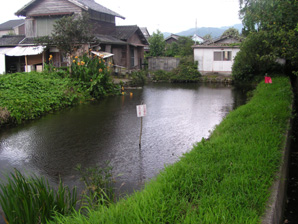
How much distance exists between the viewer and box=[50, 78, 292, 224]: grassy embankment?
3488mm

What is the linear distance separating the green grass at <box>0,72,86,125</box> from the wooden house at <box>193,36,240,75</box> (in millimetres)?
16631

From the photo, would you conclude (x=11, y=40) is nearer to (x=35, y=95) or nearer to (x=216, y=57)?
(x=35, y=95)

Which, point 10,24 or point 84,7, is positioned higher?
point 10,24

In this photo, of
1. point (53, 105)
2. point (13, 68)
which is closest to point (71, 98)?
point (53, 105)

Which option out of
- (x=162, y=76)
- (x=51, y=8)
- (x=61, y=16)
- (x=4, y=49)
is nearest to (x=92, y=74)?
(x=61, y=16)

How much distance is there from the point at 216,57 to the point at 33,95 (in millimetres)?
20554

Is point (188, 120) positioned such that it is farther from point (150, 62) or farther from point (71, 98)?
point (150, 62)

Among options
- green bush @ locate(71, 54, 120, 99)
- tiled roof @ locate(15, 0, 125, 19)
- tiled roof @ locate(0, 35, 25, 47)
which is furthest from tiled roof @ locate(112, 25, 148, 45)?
green bush @ locate(71, 54, 120, 99)

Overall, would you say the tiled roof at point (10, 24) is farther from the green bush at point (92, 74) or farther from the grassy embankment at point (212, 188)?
the grassy embankment at point (212, 188)

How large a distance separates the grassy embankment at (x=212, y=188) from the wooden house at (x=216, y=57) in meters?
23.9

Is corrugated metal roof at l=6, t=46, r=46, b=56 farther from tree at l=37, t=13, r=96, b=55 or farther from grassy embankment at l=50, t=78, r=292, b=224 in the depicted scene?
grassy embankment at l=50, t=78, r=292, b=224

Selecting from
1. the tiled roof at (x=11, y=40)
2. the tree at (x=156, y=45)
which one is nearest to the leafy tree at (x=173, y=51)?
the tree at (x=156, y=45)

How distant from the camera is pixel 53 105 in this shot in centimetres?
1427

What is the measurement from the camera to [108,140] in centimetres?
955
